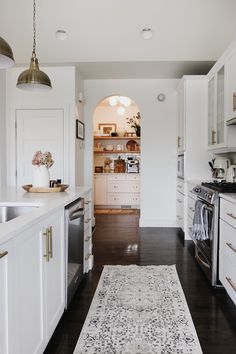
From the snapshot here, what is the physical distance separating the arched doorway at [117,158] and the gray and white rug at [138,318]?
4.39 metres

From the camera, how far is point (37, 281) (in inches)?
62.5

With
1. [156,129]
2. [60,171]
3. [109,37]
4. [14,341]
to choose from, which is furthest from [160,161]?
[14,341]

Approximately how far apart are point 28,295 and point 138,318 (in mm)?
1081

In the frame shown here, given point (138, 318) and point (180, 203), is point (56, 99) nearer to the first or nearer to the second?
point (180, 203)

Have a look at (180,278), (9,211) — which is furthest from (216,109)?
(9,211)

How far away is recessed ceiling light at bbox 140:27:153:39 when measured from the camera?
4.16 metres

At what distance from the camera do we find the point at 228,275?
249 cm

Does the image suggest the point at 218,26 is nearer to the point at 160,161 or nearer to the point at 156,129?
the point at 156,129

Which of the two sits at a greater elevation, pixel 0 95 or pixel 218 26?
pixel 218 26

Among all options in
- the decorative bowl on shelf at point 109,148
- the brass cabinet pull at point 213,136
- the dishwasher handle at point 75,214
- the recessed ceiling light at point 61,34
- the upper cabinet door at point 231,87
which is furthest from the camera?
the decorative bowl on shelf at point 109,148

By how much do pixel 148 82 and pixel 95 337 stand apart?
4467 millimetres

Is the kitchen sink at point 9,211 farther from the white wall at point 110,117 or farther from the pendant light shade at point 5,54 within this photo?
the white wall at point 110,117

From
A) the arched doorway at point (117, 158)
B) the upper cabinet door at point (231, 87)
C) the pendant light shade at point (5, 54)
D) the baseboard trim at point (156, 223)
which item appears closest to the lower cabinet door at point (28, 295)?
the pendant light shade at point (5, 54)

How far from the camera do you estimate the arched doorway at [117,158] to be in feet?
25.3
